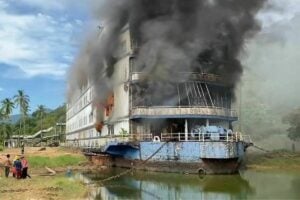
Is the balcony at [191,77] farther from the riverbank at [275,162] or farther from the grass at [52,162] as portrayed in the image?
the grass at [52,162]

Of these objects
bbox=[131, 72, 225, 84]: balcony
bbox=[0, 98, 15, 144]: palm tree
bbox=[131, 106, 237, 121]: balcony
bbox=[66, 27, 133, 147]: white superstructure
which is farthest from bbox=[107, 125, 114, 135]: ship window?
bbox=[0, 98, 15, 144]: palm tree

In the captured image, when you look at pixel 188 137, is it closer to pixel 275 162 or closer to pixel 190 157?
pixel 190 157

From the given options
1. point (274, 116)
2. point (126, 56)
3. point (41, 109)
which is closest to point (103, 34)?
point (126, 56)

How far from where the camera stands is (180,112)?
138ft

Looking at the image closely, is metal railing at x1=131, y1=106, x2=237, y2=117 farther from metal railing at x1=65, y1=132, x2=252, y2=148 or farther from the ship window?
the ship window

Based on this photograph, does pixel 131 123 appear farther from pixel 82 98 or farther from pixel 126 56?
pixel 82 98

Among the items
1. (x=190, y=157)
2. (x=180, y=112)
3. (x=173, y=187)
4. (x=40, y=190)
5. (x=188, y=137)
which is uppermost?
(x=180, y=112)

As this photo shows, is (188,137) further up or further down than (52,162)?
further up

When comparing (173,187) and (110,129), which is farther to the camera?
(110,129)

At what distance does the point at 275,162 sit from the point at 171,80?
13.3 m

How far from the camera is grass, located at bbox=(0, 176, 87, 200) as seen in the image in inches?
841

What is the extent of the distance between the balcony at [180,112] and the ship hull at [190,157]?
12.3ft

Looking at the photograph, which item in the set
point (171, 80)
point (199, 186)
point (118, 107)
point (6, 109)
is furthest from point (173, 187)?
point (6, 109)

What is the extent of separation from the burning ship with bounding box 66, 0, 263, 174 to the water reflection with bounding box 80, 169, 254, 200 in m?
2.71
